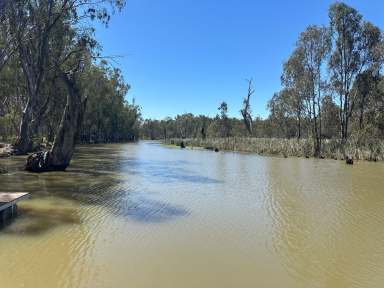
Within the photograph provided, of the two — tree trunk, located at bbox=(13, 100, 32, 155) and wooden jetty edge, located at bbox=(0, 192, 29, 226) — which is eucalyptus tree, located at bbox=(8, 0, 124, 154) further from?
wooden jetty edge, located at bbox=(0, 192, 29, 226)

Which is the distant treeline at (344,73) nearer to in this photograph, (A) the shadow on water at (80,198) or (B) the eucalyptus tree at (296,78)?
(B) the eucalyptus tree at (296,78)

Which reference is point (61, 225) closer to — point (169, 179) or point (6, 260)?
point (6, 260)

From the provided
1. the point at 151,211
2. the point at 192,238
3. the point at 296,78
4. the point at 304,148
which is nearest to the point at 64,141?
the point at 151,211

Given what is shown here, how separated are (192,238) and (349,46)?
35878 mm

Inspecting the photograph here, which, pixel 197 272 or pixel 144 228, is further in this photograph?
pixel 144 228

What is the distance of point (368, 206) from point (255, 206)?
3.71 metres

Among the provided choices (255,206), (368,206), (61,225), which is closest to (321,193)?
(368,206)

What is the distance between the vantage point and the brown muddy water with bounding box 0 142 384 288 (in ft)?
19.5

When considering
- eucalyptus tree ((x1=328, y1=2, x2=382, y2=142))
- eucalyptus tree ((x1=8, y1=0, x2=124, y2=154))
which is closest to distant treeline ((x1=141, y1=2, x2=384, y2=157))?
eucalyptus tree ((x1=328, y1=2, x2=382, y2=142))

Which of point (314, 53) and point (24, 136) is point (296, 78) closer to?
point (314, 53)

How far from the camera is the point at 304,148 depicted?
37500 mm

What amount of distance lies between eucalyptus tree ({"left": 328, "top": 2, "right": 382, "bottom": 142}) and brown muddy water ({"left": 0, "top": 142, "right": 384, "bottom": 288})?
27.2 meters

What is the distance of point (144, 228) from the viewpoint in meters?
8.82

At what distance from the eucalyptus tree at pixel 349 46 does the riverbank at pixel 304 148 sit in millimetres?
2565
